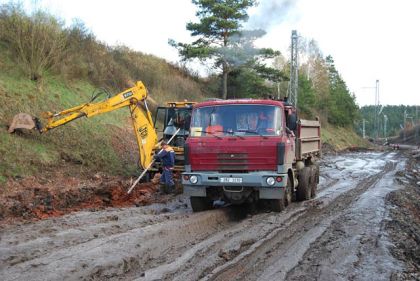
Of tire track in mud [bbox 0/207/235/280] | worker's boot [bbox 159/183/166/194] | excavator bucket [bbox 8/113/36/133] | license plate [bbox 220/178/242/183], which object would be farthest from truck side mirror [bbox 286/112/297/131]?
excavator bucket [bbox 8/113/36/133]

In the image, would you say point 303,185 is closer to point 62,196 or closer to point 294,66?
point 62,196

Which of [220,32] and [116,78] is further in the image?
[220,32]

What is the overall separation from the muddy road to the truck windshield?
1831 millimetres

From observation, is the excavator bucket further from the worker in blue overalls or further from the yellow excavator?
the worker in blue overalls

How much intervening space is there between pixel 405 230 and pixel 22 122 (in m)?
11.4

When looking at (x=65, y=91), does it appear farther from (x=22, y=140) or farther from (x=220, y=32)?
(x=220, y=32)

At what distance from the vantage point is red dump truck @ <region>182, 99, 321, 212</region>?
34.2 ft

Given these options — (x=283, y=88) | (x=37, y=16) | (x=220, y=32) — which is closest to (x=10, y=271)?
(x=37, y=16)

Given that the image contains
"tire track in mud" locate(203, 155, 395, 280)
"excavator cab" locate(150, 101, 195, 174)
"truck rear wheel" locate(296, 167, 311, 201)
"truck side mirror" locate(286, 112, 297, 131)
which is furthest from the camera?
"excavator cab" locate(150, 101, 195, 174)

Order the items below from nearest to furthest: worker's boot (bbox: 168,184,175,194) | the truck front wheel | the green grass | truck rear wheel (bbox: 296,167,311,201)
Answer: the truck front wheel, truck rear wheel (bbox: 296,167,311,201), worker's boot (bbox: 168,184,175,194), the green grass

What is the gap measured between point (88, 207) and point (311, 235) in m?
5.53

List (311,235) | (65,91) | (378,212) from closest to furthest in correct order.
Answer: (311,235)
(378,212)
(65,91)

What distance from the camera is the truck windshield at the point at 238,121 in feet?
35.3

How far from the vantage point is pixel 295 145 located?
12.3 metres
